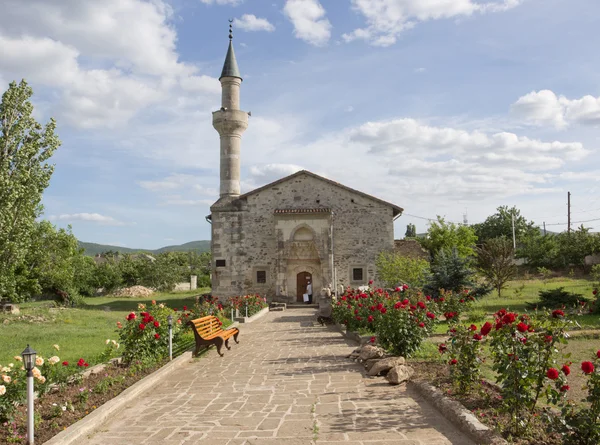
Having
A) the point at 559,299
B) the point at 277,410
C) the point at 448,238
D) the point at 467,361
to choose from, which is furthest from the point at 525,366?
the point at 448,238

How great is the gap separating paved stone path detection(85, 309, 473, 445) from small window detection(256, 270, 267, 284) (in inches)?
703

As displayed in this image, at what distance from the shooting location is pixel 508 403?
4672 mm

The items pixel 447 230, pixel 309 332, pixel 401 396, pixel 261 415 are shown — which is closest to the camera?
pixel 261 415

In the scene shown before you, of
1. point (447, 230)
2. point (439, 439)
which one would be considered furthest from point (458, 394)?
point (447, 230)

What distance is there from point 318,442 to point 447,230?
108 feet

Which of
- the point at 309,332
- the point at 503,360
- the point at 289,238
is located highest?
the point at 289,238

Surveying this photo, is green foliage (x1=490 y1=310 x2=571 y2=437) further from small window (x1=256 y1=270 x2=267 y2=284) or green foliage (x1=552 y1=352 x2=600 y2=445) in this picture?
small window (x1=256 y1=270 x2=267 y2=284)

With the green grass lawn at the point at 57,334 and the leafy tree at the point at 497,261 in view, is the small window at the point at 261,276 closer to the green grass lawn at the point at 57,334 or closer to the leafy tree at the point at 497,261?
the green grass lawn at the point at 57,334

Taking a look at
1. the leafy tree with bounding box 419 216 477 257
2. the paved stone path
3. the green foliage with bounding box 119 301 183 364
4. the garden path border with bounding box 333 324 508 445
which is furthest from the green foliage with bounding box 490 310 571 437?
the leafy tree with bounding box 419 216 477 257

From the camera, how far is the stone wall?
27172 mm

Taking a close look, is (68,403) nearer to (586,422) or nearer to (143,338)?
(143,338)

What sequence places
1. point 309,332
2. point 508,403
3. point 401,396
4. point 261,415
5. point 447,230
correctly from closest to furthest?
point 508,403
point 261,415
point 401,396
point 309,332
point 447,230

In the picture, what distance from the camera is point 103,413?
5738 mm

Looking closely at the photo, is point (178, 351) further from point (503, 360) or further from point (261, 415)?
point (503, 360)
